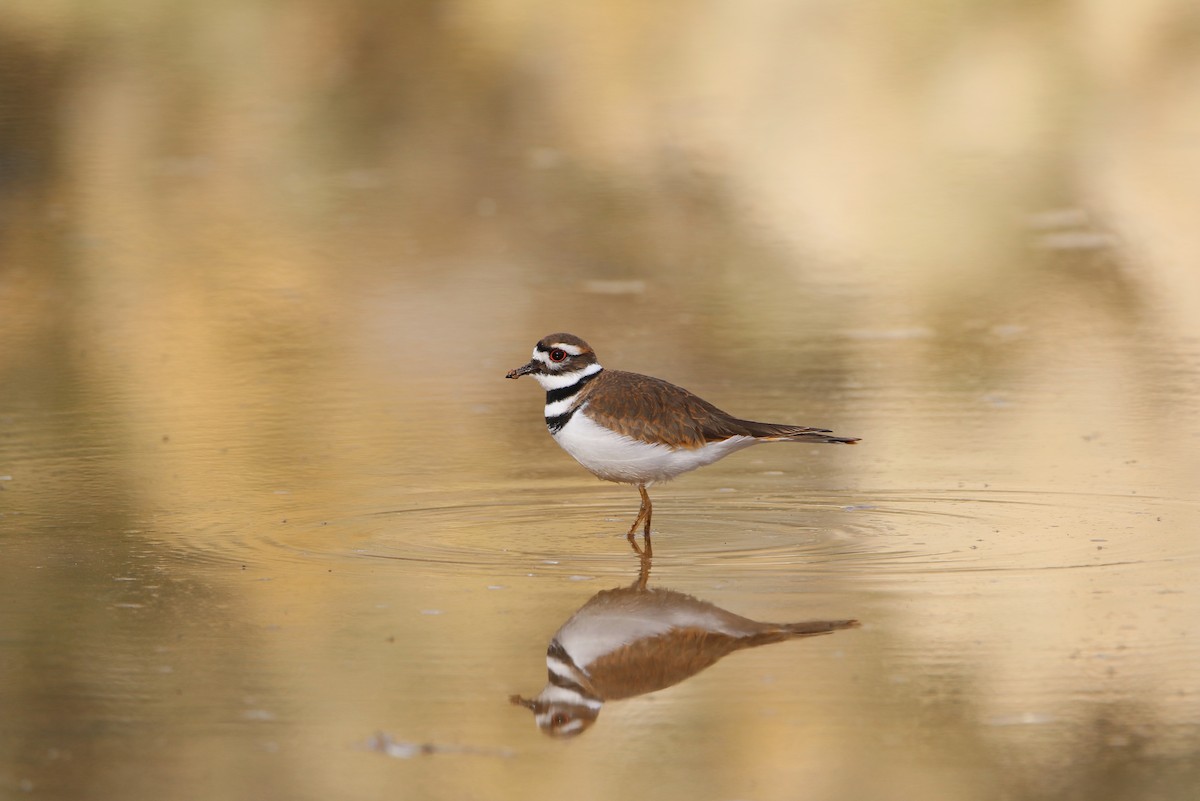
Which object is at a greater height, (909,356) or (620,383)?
(620,383)

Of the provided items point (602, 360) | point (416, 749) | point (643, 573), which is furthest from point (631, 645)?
point (602, 360)

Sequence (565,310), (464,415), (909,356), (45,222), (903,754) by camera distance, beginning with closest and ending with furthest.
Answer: (903,754), (464,415), (909,356), (565,310), (45,222)

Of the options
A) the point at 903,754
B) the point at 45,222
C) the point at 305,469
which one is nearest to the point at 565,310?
the point at 305,469

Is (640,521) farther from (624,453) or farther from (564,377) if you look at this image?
(564,377)

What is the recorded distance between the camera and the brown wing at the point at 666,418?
8273 millimetres

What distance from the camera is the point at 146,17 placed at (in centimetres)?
2227

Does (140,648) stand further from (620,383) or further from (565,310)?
(565,310)

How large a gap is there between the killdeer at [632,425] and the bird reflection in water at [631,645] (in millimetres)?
1033

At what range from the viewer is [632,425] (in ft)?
27.0

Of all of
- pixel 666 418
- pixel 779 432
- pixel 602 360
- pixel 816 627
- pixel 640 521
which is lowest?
pixel 602 360

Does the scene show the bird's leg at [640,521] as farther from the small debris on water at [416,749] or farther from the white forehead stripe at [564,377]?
the small debris on water at [416,749]

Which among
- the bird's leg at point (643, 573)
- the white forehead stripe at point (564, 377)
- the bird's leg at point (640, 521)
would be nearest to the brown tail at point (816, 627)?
the bird's leg at point (643, 573)

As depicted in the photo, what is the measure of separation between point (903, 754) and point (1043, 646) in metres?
1.10

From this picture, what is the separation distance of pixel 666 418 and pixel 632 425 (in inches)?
7.0
